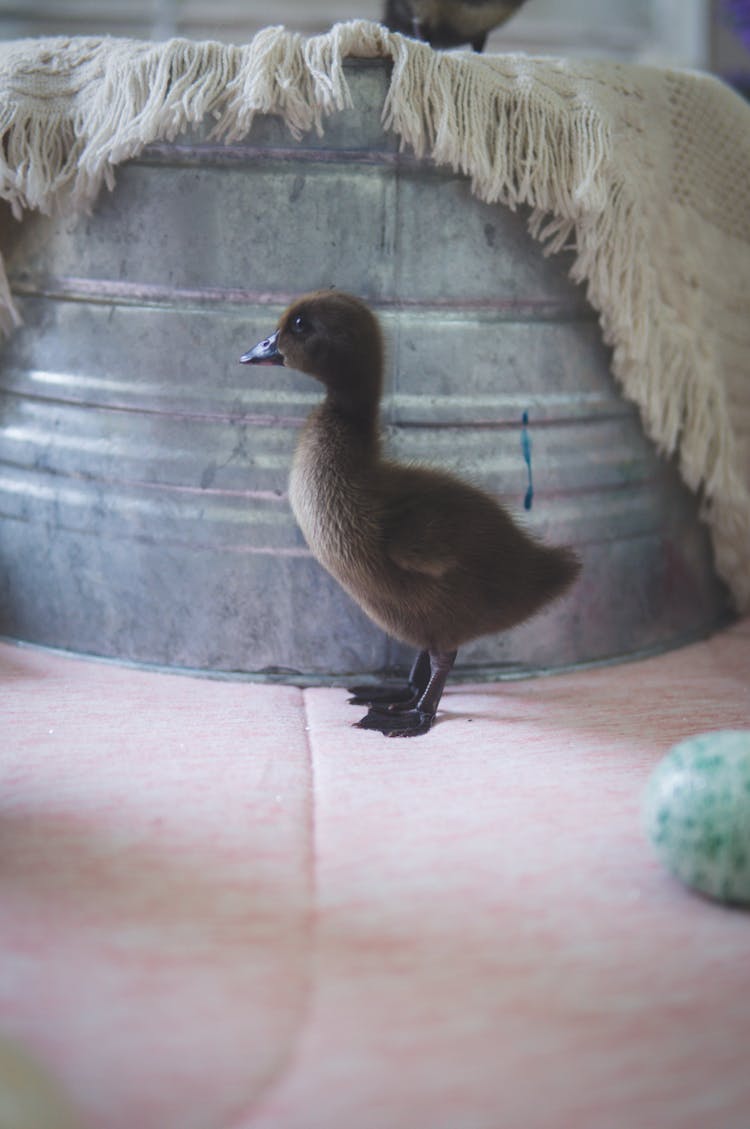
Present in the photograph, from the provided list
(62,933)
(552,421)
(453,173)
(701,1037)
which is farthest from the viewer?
Answer: (552,421)

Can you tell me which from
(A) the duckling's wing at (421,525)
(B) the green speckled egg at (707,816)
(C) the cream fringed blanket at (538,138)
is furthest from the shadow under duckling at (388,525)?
(B) the green speckled egg at (707,816)

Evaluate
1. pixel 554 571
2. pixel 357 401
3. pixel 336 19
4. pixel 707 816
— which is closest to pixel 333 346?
pixel 357 401

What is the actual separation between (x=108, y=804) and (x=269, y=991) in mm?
352

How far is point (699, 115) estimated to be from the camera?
66.1 inches

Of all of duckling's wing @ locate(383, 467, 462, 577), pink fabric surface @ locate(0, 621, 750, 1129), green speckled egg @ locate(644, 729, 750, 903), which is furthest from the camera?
duckling's wing @ locate(383, 467, 462, 577)

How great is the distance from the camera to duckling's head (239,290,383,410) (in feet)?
4.45

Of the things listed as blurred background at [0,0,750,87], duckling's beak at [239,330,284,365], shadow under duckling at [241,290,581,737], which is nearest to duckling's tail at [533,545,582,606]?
shadow under duckling at [241,290,581,737]

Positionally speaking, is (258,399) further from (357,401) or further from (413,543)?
(413,543)

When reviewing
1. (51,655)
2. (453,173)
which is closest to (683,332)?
(453,173)

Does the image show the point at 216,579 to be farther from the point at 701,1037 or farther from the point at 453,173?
the point at 701,1037

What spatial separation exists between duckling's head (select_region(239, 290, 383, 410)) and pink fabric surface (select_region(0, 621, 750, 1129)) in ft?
1.23

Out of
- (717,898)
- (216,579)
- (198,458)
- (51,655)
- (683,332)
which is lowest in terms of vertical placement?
(51,655)

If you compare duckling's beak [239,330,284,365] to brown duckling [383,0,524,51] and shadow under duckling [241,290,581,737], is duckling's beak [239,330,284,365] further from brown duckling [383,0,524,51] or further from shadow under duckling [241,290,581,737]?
brown duckling [383,0,524,51]

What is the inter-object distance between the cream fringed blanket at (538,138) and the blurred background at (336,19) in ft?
7.10
